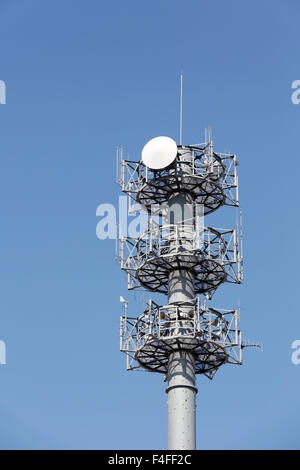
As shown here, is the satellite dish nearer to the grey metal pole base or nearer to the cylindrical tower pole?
the cylindrical tower pole

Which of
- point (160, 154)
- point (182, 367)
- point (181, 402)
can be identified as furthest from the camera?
point (160, 154)

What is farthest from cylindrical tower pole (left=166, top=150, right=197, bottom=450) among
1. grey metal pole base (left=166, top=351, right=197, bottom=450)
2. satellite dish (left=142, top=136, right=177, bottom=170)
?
satellite dish (left=142, top=136, right=177, bottom=170)

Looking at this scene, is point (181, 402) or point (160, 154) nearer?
point (181, 402)

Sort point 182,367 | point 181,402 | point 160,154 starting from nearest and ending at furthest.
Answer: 1. point 181,402
2. point 182,367
3. point 160,154

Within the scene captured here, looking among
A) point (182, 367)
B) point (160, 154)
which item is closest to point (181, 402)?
point (182, 367)

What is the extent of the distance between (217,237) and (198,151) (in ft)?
21.3

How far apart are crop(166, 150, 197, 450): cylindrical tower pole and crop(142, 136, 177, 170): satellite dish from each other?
1581mm

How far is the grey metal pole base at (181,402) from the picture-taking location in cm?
8844

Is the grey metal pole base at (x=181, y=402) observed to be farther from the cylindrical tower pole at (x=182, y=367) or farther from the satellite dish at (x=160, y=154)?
the satellite dish at (x=160, y=154)

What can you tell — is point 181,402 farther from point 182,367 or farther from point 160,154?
point 160,154

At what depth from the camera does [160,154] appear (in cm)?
9575

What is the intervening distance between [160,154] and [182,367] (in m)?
14.9
